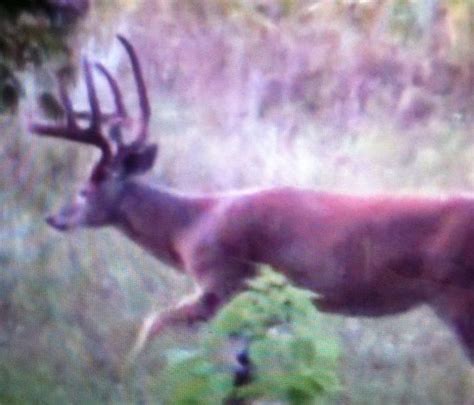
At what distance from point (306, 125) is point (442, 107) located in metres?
1.01

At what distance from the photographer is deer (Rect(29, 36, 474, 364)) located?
7227mm

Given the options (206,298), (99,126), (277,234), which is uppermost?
(99,126)

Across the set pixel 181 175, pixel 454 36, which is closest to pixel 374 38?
pixel 454 36

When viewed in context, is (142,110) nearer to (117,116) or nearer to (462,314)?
(117,116)

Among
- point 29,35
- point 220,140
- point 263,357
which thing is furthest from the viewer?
point 220,140

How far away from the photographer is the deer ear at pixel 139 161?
26.3ft

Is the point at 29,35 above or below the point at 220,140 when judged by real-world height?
above

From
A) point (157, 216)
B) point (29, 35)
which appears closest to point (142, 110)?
point (157, 216)

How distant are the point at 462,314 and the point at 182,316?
4.14ft

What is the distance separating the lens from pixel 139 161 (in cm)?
806

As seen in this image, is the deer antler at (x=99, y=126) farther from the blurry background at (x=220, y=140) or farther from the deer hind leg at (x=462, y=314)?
the deer hind leg at (x=462, y=314)

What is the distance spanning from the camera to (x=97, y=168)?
8062mm

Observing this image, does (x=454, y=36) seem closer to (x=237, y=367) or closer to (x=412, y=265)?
(x=412, y=265)

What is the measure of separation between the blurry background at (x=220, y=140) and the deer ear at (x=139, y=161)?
573mm
